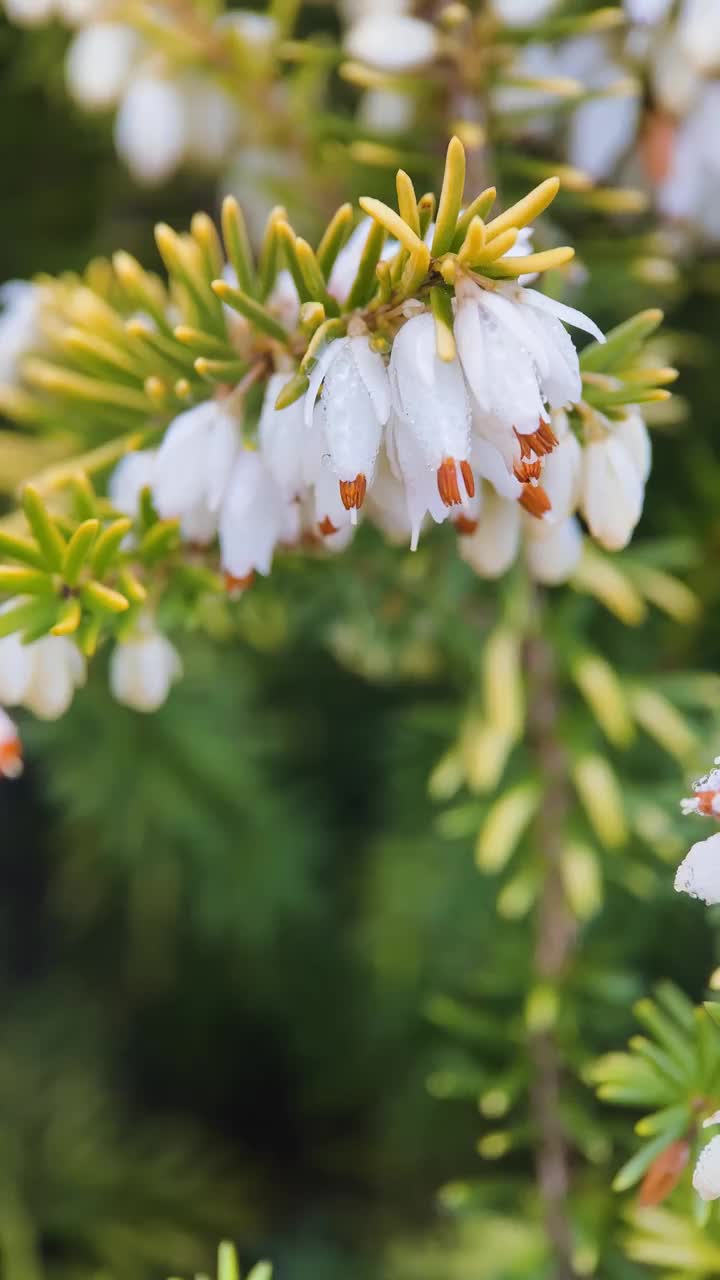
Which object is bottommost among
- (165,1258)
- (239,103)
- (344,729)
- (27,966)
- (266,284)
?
(165,1258)

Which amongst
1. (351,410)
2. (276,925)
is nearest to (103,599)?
(351,410)

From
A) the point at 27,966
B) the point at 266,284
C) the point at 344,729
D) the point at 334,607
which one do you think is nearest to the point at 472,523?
the point at 266,284

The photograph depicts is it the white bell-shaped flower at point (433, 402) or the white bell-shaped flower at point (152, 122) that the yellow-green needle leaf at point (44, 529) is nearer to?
the white bell-shaped flower at point (433, 402)

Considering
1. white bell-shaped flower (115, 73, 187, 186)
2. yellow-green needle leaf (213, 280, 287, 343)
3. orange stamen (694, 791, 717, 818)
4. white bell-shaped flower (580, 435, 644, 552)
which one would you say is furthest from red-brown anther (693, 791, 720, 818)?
white bell-shaped flower (115, 73, 187, 186)

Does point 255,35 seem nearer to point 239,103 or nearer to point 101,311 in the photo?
point 239,103

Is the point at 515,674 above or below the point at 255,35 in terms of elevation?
below

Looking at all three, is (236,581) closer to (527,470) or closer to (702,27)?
(527,470)

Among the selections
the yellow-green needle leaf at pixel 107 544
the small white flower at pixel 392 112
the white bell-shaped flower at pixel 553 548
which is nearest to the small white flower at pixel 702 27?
the small white flower at pixel 392 112
